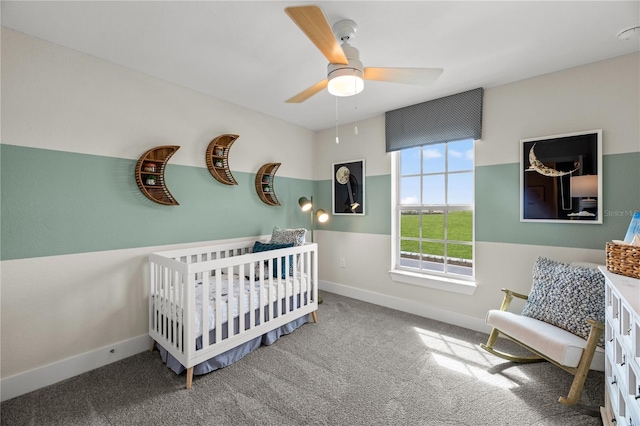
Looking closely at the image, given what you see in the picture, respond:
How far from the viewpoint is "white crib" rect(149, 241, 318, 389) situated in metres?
1.82

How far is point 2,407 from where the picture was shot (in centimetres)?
159

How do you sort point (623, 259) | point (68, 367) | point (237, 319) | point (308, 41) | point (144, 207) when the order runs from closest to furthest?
point (623, 259)
point (308, 41)
point (68, 367)
point (237, 319)
point (144, 207)

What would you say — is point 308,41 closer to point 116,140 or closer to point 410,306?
point 116,140

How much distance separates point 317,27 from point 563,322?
2.43 meters

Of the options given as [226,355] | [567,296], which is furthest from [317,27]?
[567,296]

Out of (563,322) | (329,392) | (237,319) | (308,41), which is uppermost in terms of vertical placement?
(308,41)

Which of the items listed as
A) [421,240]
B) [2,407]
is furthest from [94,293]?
[421,240]

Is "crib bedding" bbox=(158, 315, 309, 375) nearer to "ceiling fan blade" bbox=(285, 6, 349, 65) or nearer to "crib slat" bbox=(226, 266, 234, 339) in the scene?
"crib slat" bbox=(226, 266, 234, 339)

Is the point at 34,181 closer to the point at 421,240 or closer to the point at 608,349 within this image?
the point at 421,240

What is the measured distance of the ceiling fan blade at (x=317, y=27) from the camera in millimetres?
1106

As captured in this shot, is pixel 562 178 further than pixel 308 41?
Yes

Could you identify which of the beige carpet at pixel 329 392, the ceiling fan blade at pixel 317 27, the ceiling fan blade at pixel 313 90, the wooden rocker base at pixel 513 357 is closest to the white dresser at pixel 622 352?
the beige carpet at pixel 329 392

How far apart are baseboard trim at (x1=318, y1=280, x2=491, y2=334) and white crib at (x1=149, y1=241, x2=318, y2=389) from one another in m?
0.88

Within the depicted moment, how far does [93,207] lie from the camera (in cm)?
200
